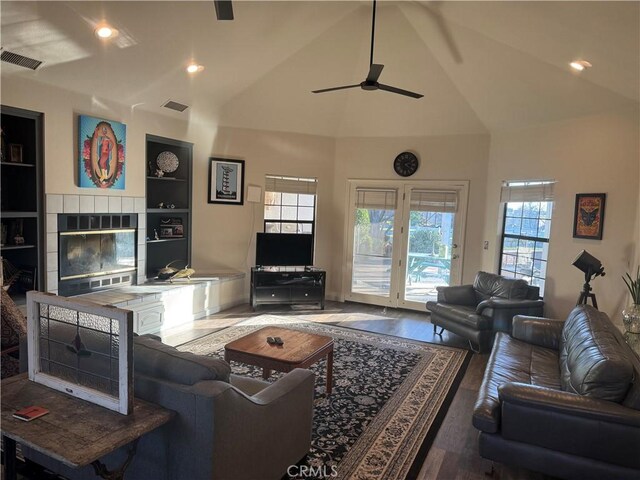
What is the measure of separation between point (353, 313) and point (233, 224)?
2284 millimetres

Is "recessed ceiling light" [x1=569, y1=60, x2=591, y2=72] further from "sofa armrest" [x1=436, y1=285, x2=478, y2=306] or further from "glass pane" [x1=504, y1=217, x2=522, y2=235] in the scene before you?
"sofa armrest" [x1=436, y1=285, x2=478, y2=306]

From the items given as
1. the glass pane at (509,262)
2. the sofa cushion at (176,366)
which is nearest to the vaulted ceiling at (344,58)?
the glass pane at (509,262)

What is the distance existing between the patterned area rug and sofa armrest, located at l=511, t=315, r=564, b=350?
28.4 inches

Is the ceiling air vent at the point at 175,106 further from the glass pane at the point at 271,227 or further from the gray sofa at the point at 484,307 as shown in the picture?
the gray sofa at the point at 484,307

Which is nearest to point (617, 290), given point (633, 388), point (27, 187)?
point (633, 388)

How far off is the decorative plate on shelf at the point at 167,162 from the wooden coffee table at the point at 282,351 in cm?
318

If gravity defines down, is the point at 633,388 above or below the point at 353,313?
above

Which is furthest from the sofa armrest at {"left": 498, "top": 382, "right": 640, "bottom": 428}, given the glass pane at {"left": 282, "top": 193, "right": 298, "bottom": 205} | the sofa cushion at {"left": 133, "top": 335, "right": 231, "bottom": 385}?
the glass pane at {"left": 282, "top": 193, "right": 298, "bottom": 205}

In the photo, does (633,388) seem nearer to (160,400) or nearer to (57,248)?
(160,400)

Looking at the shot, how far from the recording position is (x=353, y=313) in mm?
6523

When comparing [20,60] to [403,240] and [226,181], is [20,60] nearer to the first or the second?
[226,181]

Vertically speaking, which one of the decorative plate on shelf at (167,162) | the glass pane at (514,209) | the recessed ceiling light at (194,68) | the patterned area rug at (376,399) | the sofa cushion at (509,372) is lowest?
the patterned area rug at (376,399)

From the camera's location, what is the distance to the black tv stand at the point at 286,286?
6.41 m

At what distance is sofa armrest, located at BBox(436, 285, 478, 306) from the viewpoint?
5.60 m
